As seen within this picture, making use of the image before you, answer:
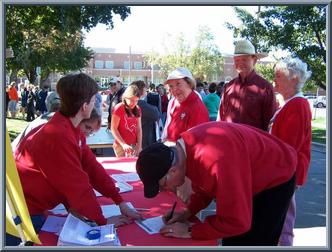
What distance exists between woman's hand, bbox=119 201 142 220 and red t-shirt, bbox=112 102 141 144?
105 inches

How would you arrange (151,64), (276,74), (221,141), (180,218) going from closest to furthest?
(221,141), (180,218), (276,74), (151,64)

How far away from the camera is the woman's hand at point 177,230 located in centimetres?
204

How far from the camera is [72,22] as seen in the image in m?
9.59

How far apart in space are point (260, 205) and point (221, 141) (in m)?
0.51

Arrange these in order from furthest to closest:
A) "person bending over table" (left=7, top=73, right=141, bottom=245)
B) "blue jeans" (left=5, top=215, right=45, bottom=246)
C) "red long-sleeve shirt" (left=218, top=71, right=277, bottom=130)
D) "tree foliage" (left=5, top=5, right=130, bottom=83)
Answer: "tree foliage" (left=5, top=5, right=130, bottom=83) → "red long-sleeve shirt" (left=218, top=71, right=277, bottom=130) → "person bending over table" (left=7, top=73, right=141, bottom=245) → "blue jeans" (left=5, top=215, right=45, bottom=246)

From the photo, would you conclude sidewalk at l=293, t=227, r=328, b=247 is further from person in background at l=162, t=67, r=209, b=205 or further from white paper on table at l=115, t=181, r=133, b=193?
white paper on table at l=115, t=181, r=133, b=193

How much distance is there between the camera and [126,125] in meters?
5.01

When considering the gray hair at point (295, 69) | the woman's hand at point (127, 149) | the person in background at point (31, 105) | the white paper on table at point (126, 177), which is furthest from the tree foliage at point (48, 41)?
the gray hair at point (295, 69)

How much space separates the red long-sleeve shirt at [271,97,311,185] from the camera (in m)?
2.88

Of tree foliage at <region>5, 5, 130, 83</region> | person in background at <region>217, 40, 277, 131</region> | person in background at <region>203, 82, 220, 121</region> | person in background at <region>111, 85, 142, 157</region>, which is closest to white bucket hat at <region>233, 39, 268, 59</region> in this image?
person in background at <region>217, 40, 277, 131</region>

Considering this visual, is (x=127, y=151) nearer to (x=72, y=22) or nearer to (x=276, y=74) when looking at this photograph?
(x=276, y=74)

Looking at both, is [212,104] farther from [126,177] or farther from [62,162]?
[62,162]

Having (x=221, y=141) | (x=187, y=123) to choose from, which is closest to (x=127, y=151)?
(x=187, y=123)

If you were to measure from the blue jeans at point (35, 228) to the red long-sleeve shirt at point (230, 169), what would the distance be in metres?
0.81
